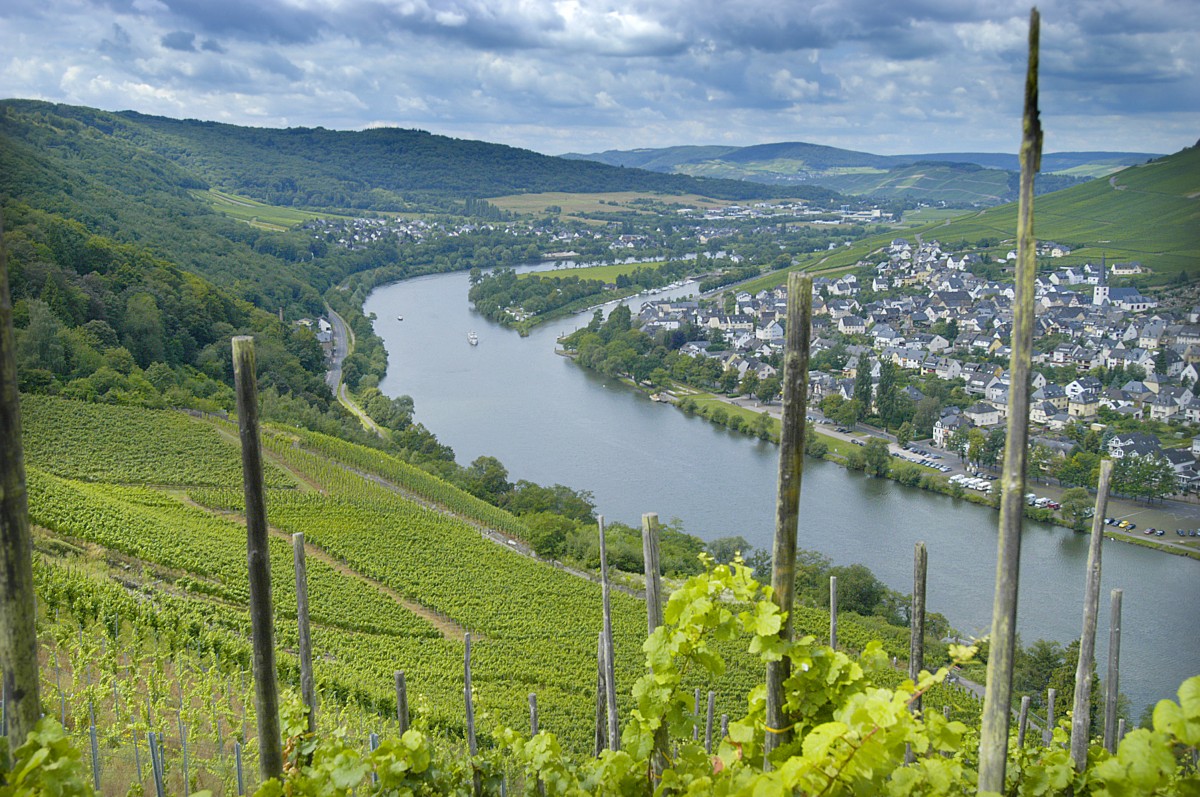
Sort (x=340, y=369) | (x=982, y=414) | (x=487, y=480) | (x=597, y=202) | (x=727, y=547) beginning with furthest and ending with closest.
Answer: (x=597, y=202), (x=340, y=369), (x=982, y=414), (x=487, y=480), (x=727, y=547)

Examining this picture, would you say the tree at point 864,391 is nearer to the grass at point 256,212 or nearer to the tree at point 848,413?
the tree at point 848,413

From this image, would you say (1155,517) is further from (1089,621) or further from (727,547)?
(1089,621)

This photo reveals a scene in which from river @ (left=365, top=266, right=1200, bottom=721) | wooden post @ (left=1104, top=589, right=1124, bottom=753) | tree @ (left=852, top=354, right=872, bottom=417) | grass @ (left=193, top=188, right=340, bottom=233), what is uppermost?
grass @ (left=193, top=188, right=340, bottom=233)

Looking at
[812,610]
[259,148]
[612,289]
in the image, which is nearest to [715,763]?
[812,610]

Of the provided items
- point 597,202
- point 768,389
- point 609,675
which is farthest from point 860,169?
point 609,675

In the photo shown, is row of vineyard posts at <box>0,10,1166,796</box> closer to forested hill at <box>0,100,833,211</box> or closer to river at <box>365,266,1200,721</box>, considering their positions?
river at <box>365,266,1200,721</box>

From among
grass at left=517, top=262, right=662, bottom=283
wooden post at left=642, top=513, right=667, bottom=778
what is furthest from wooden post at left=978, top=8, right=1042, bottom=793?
grass at left=517, top=262, right=662, bottom=283
